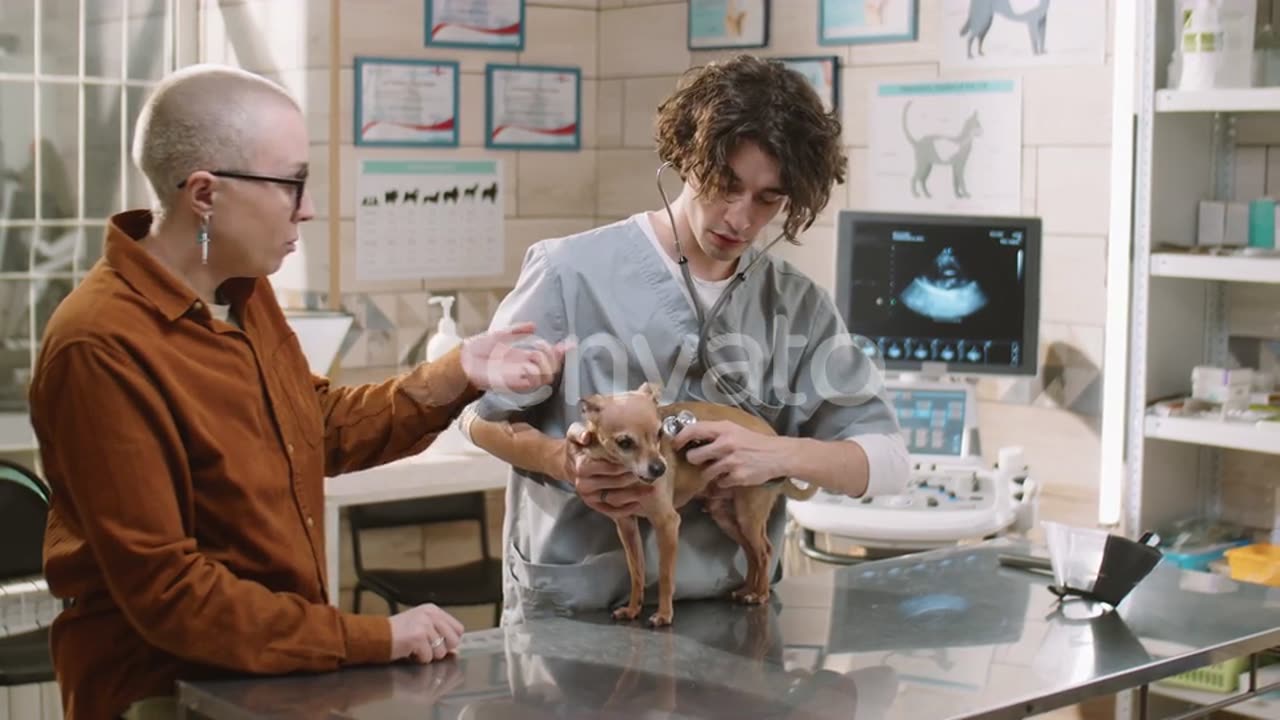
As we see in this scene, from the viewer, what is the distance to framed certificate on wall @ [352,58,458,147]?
4230mm

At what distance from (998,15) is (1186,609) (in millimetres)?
1982

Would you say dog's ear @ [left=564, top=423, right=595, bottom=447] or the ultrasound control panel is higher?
dog's ear @ [left=564, top=423, right=595, bottom=447]

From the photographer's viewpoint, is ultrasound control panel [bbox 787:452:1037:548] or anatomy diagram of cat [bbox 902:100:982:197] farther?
anatomy diagram of cat [bbox 902:100:982:197]

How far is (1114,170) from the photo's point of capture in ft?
10.6

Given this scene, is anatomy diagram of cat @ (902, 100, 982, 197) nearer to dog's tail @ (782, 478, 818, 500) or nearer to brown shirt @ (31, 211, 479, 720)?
dog's tail @ (782, 478, 818, 500)

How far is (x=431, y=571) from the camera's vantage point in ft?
13.2

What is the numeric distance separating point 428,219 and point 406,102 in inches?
13.2

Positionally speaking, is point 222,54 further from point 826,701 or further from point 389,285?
point 826,701

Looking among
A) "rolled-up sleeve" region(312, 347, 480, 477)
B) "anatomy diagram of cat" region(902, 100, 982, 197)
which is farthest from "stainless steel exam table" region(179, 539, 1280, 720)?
"anatomy diagram of cat" region(902, 100, 982, 197)

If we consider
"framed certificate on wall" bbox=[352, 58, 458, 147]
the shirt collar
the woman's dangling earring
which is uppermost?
"framed certificate on wall" bbox=[352, 58, 458, 147]

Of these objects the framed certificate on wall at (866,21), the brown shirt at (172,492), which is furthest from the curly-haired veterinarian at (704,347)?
the framed certificate on wall at (866,21)

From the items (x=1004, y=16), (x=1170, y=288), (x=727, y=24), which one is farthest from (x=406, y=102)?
(x=1170, y=288)

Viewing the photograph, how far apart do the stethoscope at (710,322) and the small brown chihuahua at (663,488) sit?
56 millimetres

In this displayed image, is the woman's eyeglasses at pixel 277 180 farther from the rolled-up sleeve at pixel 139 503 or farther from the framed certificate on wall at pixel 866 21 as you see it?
the framed certificate on wall at pixel 866 21
